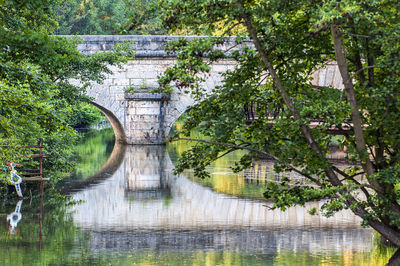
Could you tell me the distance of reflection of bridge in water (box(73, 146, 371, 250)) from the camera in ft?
34.0

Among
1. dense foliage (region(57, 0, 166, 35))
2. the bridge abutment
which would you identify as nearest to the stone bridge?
the bridge abutment

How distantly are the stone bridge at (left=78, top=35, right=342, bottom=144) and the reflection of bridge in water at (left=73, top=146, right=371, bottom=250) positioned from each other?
27.7 feet

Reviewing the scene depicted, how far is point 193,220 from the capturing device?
1188 centimetres

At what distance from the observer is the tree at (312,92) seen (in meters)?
6.82

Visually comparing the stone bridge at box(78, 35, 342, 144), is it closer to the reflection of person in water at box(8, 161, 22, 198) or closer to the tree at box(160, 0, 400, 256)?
the reflection of person in water at box(8, 161, 22, 198)

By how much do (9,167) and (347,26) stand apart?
24.2 ft

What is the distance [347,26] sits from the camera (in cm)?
711

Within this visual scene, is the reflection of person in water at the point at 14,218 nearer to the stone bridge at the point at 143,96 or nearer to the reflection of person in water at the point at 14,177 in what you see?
the reflection of person in water at the point at 14,177

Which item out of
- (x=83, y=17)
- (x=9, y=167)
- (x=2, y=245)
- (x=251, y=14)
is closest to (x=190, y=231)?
(x=2, y=245)

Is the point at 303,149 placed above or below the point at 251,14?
below

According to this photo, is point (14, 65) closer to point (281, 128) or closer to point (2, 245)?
point (281, 128)

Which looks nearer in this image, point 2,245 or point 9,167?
point 2,245

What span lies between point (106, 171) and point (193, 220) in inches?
302

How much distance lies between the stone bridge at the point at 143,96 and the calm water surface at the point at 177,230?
312 inches
